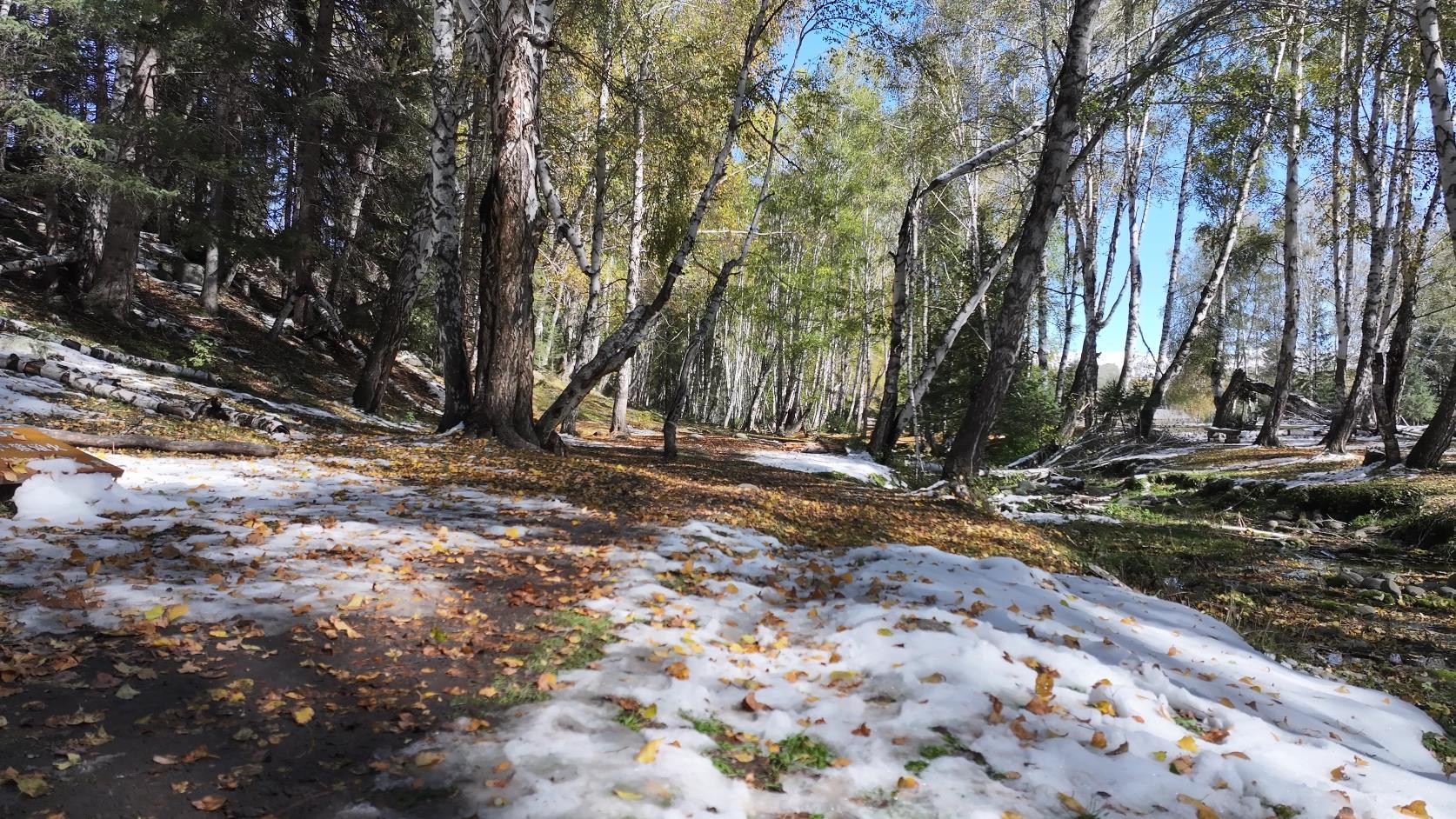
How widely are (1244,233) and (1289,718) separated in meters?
24.7

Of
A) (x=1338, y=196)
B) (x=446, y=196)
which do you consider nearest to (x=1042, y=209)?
(x=446, y=196)

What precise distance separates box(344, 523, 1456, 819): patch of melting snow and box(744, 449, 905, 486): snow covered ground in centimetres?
688

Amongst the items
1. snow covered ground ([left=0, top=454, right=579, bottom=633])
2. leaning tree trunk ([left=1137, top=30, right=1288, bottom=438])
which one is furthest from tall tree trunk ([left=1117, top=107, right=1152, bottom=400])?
snow covered ground ([left=0, top=454, right=579, bottom=633])

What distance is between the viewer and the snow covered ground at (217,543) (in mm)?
2914

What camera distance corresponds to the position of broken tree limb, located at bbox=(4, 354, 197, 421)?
23.9ft

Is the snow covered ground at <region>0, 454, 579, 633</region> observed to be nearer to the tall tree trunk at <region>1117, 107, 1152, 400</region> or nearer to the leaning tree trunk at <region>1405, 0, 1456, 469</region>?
the leaning tree trunk at <region>1405, 0, 1456, 469</region>

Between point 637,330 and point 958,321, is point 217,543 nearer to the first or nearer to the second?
point 637,330

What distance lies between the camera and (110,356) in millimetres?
8594

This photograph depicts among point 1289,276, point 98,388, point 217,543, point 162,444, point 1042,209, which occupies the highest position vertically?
point 1289,276

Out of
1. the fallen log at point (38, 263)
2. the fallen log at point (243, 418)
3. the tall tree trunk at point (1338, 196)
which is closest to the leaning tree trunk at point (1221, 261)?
the tall tree trunk at point (1338, 196)

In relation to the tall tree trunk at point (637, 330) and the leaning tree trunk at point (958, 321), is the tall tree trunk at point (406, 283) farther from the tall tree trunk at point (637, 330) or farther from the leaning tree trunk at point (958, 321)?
the leaning tree trunk at point (958, 321)

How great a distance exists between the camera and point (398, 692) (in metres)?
2.63

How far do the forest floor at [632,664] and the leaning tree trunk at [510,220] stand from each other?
6.48 feet

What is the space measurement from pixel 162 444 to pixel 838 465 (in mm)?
9708
